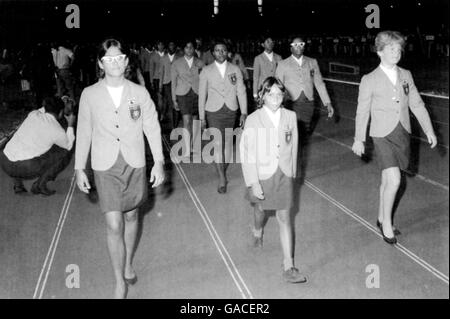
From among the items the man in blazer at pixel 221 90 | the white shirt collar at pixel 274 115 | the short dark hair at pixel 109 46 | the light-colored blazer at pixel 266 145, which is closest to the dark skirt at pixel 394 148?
the light-colored blazer at pixel 266 145

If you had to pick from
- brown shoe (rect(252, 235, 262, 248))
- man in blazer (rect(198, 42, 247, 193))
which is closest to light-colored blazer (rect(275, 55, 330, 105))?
man in blazer (rect(198, 42, 247, 193))

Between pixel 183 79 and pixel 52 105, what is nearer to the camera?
pixel 52 105

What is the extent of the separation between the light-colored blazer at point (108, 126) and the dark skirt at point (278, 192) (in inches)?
42.8

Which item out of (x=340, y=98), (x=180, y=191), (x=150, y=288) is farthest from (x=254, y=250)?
(x=340, y=98)

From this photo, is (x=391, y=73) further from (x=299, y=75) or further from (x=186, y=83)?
(x=186, y=83)

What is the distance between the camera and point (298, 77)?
7977mm

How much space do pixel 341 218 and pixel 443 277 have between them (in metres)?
1.68

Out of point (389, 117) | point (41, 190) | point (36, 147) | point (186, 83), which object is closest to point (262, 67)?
point (186, 83)

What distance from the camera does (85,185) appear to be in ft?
14.2

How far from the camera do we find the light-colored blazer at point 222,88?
7301 mm

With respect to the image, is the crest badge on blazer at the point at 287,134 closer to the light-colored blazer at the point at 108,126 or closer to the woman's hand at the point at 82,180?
the light-colored blazer at the point at 108,126

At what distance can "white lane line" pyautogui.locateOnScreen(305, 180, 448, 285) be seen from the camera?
458cm

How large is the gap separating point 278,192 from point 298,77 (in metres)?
3.73

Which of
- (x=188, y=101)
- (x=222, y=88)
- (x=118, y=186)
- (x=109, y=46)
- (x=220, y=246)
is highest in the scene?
(x=109, y=46)
